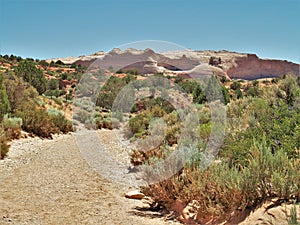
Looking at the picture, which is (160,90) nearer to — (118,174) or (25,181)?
(118,174)

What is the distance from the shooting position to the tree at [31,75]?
1107 inches

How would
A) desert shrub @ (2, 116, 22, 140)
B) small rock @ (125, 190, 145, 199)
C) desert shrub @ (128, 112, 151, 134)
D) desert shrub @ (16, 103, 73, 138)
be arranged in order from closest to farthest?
small rock @ (125, 190, 145, 199), desert shrub @ (2, 116, 22, 140), desert shrub @ (16, 103, 73, 138), desert shrub @ (128, 112, 151, 134)

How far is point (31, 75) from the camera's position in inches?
1128

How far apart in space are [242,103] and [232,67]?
7233 cm

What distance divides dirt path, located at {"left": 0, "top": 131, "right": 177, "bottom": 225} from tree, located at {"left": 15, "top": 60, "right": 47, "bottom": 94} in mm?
18761

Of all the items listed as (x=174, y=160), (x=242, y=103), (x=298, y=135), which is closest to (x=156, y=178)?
(x=174, y=160)

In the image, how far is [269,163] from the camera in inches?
190

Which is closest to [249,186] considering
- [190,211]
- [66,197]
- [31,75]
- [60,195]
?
[190,211]

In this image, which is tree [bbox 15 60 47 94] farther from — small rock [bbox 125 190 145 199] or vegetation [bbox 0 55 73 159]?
small rock [bbox 125 190 145 199]

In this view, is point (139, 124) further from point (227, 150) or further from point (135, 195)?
point (135, 195)

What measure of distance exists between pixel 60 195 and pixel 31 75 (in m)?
24.1

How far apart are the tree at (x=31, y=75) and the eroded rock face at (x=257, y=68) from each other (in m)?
59.3

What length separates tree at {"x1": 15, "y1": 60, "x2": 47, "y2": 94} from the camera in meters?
28.1

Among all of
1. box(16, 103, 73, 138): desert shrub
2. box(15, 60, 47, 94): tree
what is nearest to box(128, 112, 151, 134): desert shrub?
box(16, 103, 73, 138): desert shrub
